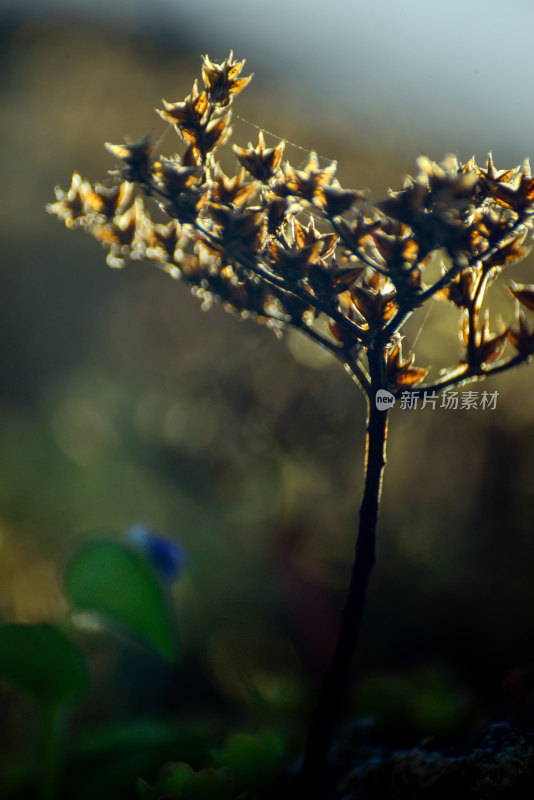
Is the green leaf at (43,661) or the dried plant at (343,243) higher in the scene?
the dried plant at (343,243)

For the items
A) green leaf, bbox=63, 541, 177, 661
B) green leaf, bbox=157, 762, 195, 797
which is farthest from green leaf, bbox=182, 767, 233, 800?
green leaf, bbox=63, 541, 177, 661

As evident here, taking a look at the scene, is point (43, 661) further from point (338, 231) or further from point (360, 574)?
point (338, 231)

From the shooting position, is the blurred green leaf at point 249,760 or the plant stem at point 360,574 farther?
the blurred green leaf at point 249,760

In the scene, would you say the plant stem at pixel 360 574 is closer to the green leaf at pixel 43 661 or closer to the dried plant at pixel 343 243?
the dried plant at pixel 343 243

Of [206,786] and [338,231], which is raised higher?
[338,231]

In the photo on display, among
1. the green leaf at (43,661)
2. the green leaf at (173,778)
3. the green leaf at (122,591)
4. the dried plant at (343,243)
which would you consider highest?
the dried plant at (343,243)

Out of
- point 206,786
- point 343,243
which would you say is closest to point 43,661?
point 206,786

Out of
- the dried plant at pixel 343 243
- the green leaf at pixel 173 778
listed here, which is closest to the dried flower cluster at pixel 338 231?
the dried plant at pixel 343 243
